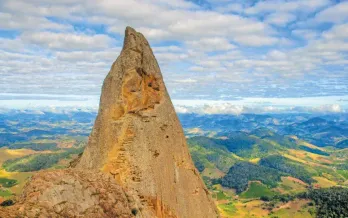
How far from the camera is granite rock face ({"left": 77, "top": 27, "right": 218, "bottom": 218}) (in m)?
32.6

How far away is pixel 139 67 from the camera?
3703 centimetres

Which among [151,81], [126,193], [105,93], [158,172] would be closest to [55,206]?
[126,193]

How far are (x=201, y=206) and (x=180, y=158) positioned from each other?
18.4ft

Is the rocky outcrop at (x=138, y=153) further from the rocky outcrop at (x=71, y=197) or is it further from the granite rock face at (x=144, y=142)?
the rocky outcrop at (x=71, y=197)

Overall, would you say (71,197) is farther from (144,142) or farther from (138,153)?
(144,142)

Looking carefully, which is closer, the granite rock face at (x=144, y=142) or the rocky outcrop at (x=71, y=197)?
the rocky outcrop at (x=71, y=197)

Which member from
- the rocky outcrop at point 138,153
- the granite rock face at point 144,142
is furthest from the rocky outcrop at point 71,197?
the granite rock face at point 144,142

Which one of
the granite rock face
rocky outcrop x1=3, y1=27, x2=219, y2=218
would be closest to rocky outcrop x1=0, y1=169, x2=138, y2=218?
rocky outcrop x1=3, y1=27, x2=219, y2=218

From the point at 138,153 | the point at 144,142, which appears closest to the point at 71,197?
the point at 138,153

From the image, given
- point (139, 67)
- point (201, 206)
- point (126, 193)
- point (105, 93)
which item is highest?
point (139, 67)

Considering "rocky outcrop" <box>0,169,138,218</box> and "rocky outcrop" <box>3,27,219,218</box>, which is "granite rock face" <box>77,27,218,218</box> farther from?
"rocky outcrop" <box>0,169,138,218</box>

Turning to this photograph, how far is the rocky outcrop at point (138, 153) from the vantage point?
91.9 ft

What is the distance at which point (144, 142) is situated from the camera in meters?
33.5

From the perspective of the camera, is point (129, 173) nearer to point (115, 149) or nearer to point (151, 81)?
point (115, 149)
